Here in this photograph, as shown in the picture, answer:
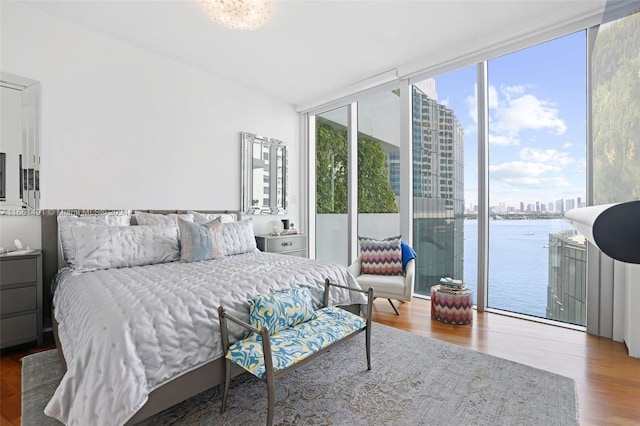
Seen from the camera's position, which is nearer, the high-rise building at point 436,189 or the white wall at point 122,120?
the white wall at point 122,120

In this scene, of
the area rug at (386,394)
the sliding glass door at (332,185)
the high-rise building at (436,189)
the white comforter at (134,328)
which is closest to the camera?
the white comforter at (134,328)

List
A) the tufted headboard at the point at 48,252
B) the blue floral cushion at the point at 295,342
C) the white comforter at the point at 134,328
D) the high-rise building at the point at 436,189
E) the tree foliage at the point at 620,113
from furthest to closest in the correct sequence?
the high-rise building at the point at 436,189, the tufted headboard at the point at 48,252, the blue floral cushion at the point at 295,342, the white comforter at the point at 134,328, the tree foliage at the point at 620,113

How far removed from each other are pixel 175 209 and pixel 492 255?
144 inches

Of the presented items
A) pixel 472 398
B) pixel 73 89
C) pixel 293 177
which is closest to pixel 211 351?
pixel 472 398

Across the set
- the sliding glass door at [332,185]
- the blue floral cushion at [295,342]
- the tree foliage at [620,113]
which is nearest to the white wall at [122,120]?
the sliding glass door at [332,185]

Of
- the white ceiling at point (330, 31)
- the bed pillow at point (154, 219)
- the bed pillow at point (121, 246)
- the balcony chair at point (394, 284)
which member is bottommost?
the balcony chair at point (394, 284)

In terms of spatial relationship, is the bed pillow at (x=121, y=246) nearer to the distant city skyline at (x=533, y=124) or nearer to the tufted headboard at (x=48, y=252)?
the tufted headboard at (x=48, y=252)

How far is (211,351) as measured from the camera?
160 centimetres

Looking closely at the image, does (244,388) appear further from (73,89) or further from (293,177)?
(293,177)

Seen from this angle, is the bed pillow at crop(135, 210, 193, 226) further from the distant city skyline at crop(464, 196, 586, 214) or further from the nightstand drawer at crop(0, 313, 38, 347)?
the distant city skyline at crop(464, 196, 586, 214)

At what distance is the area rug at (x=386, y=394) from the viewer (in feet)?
5.29

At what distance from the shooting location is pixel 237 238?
3.07 meters

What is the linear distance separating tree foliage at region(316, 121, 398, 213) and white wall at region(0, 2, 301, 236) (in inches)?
53.3

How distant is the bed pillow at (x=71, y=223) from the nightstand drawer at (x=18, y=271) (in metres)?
0.21
